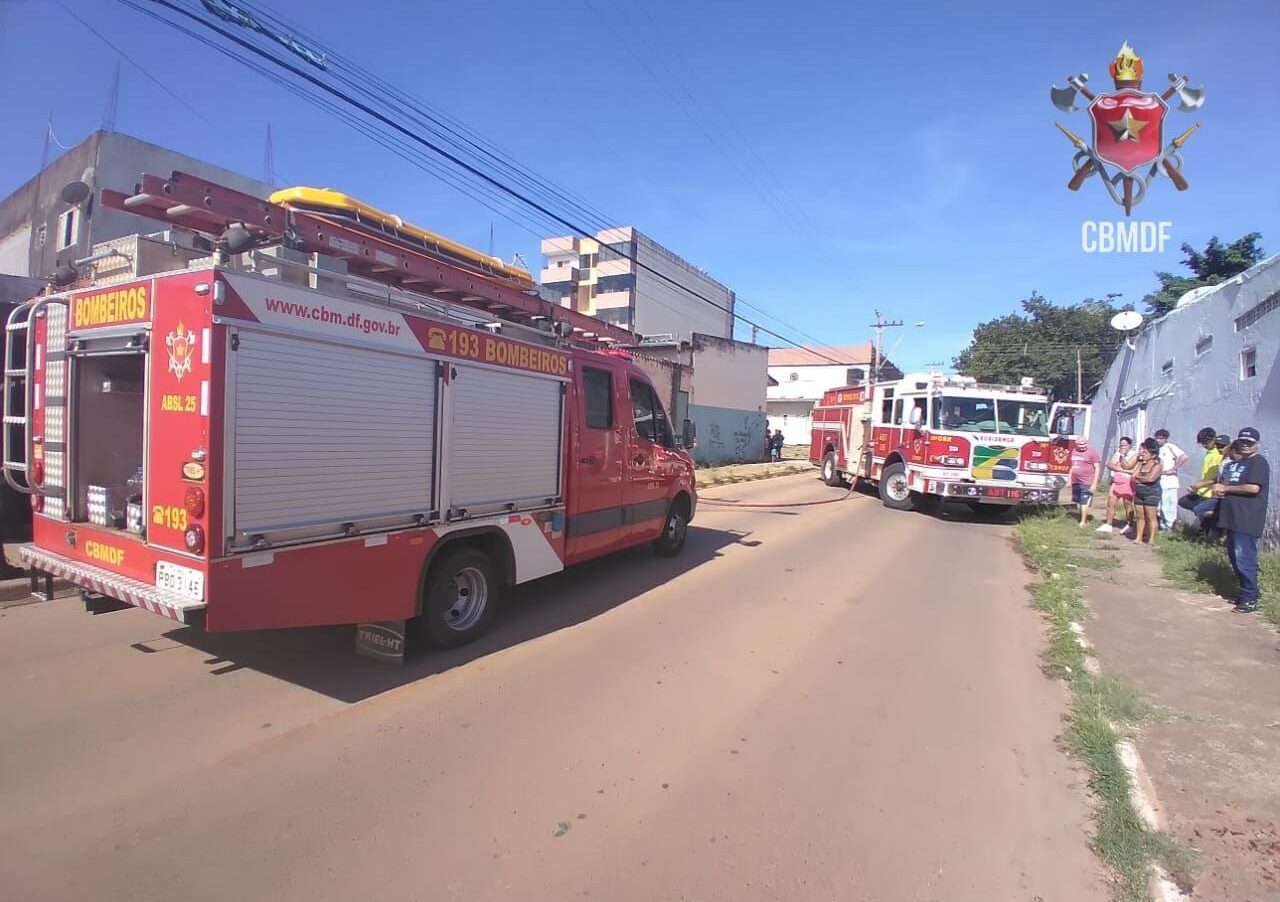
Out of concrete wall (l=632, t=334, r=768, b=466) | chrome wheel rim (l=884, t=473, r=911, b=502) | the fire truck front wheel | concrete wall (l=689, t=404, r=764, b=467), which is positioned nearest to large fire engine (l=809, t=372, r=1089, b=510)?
chrome wheel rim (l=884, t=473, r=911, b=502)

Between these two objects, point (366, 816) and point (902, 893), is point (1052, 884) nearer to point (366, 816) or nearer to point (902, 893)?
point (902, 893)

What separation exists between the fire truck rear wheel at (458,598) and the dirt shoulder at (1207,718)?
14.5 feet

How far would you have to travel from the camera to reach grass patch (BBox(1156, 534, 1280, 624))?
22.3 feet

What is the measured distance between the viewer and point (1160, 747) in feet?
13.2

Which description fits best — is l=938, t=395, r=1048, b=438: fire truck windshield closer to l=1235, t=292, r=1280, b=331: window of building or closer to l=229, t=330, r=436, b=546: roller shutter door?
l=1235, t=292, r=1280, b=331: window of building

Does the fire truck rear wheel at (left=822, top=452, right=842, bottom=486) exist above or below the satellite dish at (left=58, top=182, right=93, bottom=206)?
below

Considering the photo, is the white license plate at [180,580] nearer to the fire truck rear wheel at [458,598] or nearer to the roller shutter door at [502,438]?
the fire truck rear wheel at [458,598]

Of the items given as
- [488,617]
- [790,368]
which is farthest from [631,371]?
[790,368]

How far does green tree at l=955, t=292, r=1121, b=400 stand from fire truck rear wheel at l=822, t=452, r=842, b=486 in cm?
3154

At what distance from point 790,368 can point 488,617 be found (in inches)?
2141

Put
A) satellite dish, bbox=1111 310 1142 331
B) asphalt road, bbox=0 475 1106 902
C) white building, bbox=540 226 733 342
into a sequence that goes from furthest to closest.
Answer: white building, bbox=540 226 733 342 → satellite dish, bbox=1111 310 1142 331 → asphalt road, bbox=0 475 1106 902

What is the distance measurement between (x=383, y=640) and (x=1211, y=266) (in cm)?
2851

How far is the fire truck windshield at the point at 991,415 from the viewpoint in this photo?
1308 centimetres

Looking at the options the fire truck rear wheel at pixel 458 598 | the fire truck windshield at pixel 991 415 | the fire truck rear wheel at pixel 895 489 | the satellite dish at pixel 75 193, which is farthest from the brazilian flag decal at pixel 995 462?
the satellite dish at pixel 75 193
